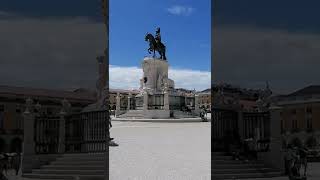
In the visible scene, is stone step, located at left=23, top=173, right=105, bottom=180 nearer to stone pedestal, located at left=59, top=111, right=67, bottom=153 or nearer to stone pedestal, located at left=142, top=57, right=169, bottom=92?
stone pedestal, located at left=59, top=111, right=67, bottom=153

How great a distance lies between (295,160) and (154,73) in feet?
89.9

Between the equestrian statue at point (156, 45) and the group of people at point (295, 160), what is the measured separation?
1087 inches

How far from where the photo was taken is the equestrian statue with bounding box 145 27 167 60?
34688mm

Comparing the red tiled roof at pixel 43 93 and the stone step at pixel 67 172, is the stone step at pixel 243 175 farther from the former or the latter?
the red tiled roof at pixel 43 93

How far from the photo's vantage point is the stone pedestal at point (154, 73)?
1345 inches

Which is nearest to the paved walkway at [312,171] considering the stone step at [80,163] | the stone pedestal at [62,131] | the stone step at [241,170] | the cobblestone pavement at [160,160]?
the stone step at [241,170]

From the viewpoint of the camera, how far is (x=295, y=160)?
7309 millimetres

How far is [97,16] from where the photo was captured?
23.9ft

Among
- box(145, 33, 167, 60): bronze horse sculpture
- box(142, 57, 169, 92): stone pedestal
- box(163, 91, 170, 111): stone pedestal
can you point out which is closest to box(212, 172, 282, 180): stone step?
box(163, 91, 170, 111): stone pedestal

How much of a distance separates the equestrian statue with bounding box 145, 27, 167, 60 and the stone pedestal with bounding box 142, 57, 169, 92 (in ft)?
2.06

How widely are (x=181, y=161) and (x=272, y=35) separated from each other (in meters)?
3.59

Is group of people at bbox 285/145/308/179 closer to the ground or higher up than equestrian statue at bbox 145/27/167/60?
closer to the ground

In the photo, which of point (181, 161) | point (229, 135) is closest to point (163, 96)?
point (181, 161)

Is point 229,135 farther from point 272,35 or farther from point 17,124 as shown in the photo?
point 17,124
